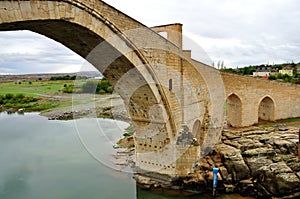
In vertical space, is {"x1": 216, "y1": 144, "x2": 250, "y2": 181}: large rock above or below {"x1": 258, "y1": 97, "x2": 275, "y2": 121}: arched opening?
below

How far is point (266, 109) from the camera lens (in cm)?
1352

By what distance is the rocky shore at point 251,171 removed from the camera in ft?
22.1

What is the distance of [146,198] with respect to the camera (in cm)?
736

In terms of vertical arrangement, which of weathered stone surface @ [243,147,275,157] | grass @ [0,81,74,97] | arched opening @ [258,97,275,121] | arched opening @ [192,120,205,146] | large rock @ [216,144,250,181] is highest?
grass @ [0,81,74,97]

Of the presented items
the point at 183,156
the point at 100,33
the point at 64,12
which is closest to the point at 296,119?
the point at 183,156

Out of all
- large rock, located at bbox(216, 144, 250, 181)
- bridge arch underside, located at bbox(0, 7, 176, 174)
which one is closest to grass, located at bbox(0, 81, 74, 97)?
bridge arch underside, located at bbox(0, 7, 176, 174)

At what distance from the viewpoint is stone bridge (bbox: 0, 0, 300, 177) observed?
15.2 ft

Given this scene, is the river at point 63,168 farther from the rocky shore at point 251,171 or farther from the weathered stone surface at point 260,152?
the weathered stone surface at point 260,152

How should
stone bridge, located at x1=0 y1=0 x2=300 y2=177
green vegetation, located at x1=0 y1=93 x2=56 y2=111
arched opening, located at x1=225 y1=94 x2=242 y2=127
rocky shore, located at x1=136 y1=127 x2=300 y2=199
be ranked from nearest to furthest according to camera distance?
stone bridge, located at x1=0 y1=0 x2=300 y2=177 → rocky shore, located at x1=136 y1=127 x2=300 y2=199 → arched opening, located at x1=225 y1=94 x2=242 y2=127 → green vegetation, located at x1=0 y1=93 x2=56 y2=111

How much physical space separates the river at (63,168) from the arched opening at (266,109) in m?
6.75

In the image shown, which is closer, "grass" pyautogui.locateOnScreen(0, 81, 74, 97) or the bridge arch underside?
the bridge arch underside

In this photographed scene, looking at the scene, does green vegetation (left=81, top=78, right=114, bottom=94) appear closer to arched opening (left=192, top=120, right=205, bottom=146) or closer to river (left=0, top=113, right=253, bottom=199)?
river (left=0, top=113, right=253, bottom=199)

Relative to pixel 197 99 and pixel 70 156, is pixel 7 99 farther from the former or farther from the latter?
pixel 197 99

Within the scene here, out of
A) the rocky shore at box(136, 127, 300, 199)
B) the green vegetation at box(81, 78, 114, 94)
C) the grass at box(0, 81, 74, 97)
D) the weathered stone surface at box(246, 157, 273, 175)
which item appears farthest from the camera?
the grass at box(0, 81, 74, 97)
